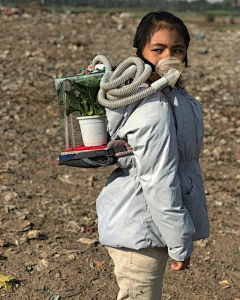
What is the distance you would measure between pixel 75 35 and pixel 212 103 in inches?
188

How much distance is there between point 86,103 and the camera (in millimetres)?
2242

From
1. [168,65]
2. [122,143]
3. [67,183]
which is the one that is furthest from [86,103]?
[67,183]

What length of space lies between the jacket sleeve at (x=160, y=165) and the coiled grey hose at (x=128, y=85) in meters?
0.04

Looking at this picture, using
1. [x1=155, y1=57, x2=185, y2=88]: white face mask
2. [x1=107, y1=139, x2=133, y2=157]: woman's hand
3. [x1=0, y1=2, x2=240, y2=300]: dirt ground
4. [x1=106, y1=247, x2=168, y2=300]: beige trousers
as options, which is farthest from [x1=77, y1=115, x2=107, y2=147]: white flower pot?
[x1=0, y1=2, x2=240, y2=300]: dirt ground

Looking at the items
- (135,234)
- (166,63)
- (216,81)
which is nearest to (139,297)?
(135,234)

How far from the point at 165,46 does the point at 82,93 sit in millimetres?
393

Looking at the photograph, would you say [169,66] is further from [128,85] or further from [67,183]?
[67,183]

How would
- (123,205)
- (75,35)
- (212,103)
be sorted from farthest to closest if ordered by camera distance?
(75,35) → (212,103) → (123,205)

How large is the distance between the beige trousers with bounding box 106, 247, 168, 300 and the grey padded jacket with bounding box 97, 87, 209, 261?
6cm

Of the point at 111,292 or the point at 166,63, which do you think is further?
the point at 111,292

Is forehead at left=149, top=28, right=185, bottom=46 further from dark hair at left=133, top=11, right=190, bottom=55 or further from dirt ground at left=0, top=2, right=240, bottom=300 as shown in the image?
dirt ground at left=0, top=2, right=240, bottom=300

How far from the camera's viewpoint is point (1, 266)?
3.80m

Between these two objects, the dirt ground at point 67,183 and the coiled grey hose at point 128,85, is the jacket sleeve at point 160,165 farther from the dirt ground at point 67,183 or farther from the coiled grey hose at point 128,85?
the dirt ground at point 67,183

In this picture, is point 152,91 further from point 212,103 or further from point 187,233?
point 212,103
